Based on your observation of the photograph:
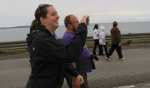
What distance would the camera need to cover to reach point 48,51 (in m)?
4.52

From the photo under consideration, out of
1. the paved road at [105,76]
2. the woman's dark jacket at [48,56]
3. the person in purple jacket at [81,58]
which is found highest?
the woman's dark jacket at [48,56]

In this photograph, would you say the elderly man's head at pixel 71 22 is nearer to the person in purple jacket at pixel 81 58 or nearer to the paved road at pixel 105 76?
the person in purple jacket at pixel 81 58

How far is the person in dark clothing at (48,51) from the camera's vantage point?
4520mm

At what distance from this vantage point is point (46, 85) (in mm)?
4598

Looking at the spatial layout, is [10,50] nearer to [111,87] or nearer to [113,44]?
[113,44]

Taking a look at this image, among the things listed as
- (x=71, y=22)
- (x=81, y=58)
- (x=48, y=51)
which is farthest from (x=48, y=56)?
(x=81, y=58)

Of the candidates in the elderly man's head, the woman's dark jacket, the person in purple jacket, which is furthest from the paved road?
the woman's dark jacket

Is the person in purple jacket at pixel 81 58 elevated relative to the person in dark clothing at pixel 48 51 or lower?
lower

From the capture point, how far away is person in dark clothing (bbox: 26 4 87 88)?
4520 millimetres

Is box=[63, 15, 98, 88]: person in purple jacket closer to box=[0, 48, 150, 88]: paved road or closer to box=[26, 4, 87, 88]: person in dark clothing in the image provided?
box=[26, 4, 87, 88]: person in dark clothing

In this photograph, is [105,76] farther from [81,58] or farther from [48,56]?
[48,56]

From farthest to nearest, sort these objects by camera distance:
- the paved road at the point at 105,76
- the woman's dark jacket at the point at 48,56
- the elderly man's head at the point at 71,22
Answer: the paved road at the point at 105,76 < the elderly man's head at the point at 71,22 < the woman's dark jacket at the point at 48,56

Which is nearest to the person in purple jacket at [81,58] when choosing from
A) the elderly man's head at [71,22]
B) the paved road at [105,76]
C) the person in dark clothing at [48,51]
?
the elderly man's head at [71,22]

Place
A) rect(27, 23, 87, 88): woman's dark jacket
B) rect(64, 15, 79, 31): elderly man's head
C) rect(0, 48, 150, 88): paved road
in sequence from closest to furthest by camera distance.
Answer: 1. rect(27, 23, 87, 88): woman's dark jacket
2. rect(64, 15, 79, 31): elderly man's head
3. rect(0, 48, 150, 88): paved road
